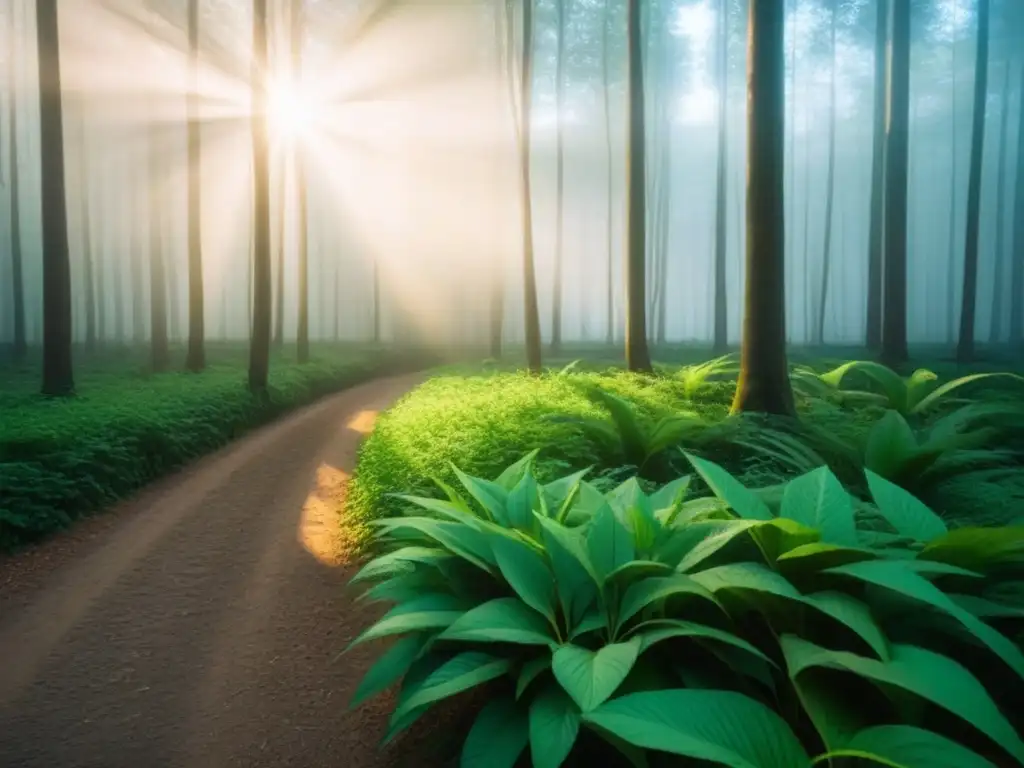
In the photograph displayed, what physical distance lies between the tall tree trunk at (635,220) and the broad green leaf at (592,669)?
11.7 metres

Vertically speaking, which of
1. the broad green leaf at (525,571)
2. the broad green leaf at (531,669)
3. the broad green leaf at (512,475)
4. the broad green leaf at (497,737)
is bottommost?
the broad green leaf at (497,737)

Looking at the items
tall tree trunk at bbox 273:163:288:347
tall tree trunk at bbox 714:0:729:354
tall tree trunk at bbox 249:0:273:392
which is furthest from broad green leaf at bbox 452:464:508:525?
tall tree trunk at bbox 714:0:729:354

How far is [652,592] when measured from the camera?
2.52m

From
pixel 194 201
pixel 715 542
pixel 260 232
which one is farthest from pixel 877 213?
pixel 715 542

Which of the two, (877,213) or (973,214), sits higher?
(877,213)

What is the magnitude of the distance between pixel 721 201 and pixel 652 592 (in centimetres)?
2443

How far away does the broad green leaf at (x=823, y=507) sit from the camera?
2.69 metres

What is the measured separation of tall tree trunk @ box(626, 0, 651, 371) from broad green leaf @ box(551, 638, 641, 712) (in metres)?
11.7

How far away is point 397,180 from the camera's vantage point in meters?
29.5

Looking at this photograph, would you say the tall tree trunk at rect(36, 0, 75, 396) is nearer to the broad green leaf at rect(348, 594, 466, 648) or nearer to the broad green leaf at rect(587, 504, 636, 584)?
the broad green leaf at rect(348, 594, 466, 648)

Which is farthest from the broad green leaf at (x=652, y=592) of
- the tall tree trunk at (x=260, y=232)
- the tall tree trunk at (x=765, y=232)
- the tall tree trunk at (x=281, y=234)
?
the tall tree trunk at (x=281, y=234)

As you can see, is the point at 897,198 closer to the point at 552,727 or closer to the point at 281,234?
the point at 552,727

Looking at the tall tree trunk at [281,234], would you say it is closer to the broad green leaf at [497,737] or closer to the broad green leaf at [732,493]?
the broad green leaf at [732,493]

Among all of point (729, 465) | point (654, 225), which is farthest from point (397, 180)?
point (729, 465)
